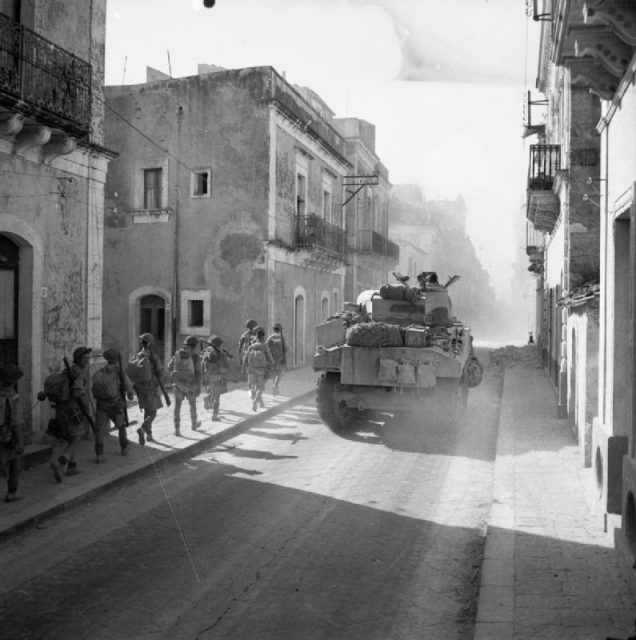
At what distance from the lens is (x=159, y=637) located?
4.43 metres

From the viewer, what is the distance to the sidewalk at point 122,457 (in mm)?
6930

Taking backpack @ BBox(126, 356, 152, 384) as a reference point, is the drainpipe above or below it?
above

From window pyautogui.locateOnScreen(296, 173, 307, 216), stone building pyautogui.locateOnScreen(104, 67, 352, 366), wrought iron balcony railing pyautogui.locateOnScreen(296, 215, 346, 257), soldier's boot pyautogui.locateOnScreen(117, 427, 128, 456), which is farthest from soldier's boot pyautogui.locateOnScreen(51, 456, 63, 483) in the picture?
window pyautogui.locateOnScreen(296, 173, 307, 216)

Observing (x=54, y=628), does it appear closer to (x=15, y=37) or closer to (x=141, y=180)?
(x=15, y=37)

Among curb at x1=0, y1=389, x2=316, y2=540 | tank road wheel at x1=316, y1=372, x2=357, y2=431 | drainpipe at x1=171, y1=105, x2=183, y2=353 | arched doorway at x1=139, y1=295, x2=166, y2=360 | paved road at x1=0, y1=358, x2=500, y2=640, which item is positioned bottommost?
paved road at x1=0, y1=358, x2=500, y2=640

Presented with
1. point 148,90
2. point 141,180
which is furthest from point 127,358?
point 148,90

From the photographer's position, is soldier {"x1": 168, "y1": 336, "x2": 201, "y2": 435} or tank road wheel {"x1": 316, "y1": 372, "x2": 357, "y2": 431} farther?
tank road wheel {"x1": 316, "y1": 372, "x2": 357, "y2": 431}

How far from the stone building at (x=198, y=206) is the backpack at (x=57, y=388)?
35.7 ft

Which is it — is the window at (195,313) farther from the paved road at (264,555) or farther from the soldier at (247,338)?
the paved road at (264,555)

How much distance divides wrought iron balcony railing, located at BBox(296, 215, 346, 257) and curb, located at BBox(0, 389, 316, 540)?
7.26 m

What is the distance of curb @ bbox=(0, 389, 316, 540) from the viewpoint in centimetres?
660

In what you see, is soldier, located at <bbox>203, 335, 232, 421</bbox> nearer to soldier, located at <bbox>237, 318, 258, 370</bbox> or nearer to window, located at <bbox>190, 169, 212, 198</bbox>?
soldier, located at <bbox>237, 318, 258, 370</bbox>

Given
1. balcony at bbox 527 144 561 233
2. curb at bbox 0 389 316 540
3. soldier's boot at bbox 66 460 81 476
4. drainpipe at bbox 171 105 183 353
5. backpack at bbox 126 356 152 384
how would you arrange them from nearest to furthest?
1. curb at bbox 0 389 316 540
2. soldier's boot at bbox 66 460 81 476
3. backpack at bbox 126 356 152 384
4. balcony at bbox 527 144 561 233
5. drainpipe at bbox 171 105 183 353

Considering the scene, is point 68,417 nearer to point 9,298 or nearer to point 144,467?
point 144,467
